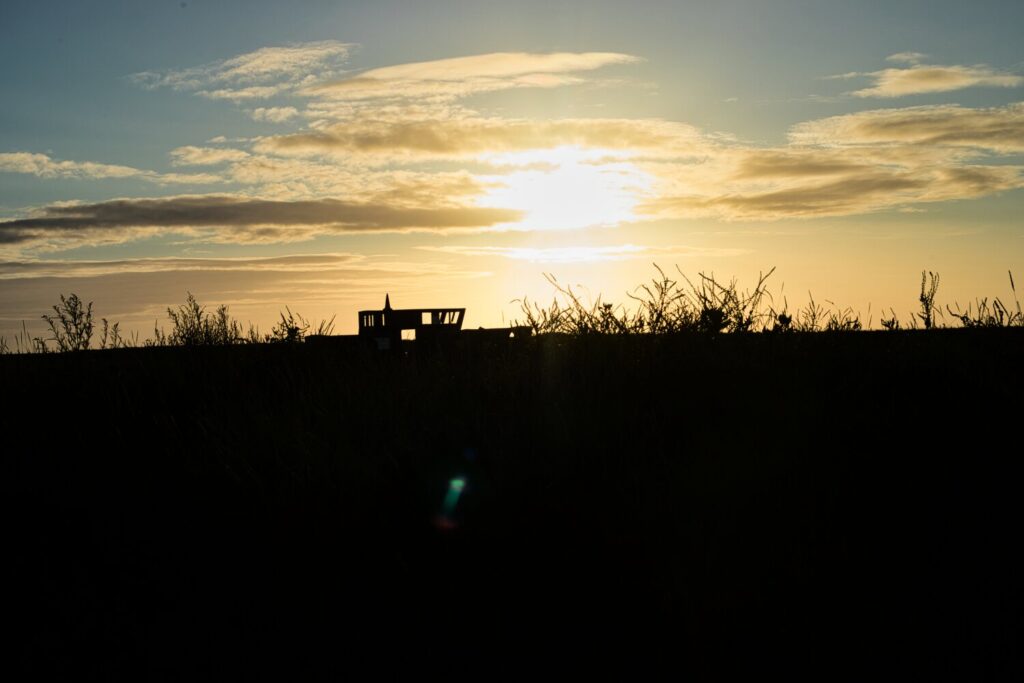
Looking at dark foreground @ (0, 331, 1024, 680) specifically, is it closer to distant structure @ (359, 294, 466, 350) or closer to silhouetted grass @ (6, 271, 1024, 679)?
silhouetted grass @ (6, 271, 1024, 679)

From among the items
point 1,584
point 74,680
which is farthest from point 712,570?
point 1,584

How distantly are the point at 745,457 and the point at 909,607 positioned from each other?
1.84m

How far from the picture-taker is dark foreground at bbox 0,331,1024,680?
5070mm

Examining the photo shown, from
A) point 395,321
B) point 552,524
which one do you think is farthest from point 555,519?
point 395,321

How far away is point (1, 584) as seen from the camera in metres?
6.29

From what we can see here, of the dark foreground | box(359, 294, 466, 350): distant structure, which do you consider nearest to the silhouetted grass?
the dark foreground

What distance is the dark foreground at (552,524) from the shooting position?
200 inches

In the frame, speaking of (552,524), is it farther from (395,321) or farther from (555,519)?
(395,321)

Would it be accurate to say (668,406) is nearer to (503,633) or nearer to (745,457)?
(745,457)

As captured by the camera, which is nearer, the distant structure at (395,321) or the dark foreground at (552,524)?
the dark foreground at (552,524)

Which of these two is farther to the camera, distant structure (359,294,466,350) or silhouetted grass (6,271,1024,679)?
distant structure (359,294,466,350)

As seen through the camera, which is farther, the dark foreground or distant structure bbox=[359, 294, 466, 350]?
distant structure bbox=[359, 294, 466, 350]

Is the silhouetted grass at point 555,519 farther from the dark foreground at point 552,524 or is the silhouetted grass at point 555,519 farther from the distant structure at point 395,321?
the distant structure at point 395,321

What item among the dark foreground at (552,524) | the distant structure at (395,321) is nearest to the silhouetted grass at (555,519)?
the dark foreground at (552,524)
